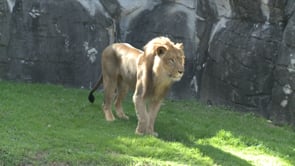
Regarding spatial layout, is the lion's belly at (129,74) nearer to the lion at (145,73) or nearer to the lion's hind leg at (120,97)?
the lion at (145,73)

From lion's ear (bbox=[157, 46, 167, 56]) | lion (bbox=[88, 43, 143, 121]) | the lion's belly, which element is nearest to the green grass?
lion (bbox=[88, 43, 143, 121])

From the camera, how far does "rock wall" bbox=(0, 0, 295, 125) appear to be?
34.8 ft

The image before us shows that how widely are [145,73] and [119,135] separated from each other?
93cm

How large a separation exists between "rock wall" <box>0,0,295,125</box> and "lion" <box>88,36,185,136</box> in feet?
7.88

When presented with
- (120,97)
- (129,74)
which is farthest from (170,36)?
(129,74)

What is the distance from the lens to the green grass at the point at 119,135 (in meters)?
7.17

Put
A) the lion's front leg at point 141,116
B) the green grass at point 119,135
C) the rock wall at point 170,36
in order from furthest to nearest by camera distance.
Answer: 1. the rock wall at point 170,36
2. the lion's front leg at point 141,116
3. the green grass at point 119,135

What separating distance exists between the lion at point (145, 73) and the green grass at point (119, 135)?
334 millimetres

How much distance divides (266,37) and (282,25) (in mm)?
356

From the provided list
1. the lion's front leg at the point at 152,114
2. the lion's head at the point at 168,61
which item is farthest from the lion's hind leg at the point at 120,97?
the lion's head at the point at 168,61

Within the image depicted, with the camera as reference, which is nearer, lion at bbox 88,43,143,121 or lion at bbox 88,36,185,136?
A: lion at bbox 88,36,185,136

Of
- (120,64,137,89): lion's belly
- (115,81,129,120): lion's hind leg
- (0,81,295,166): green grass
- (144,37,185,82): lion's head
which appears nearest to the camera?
(0,81,295,166): green grass

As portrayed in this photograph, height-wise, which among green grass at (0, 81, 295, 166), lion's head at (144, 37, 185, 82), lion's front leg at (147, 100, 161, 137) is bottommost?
green grass at (0, 81, 295, 166)

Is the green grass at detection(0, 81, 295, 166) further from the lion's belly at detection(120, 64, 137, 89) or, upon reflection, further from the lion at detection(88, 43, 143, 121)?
the lion's belly at detection(120, 64, 137, 89)
